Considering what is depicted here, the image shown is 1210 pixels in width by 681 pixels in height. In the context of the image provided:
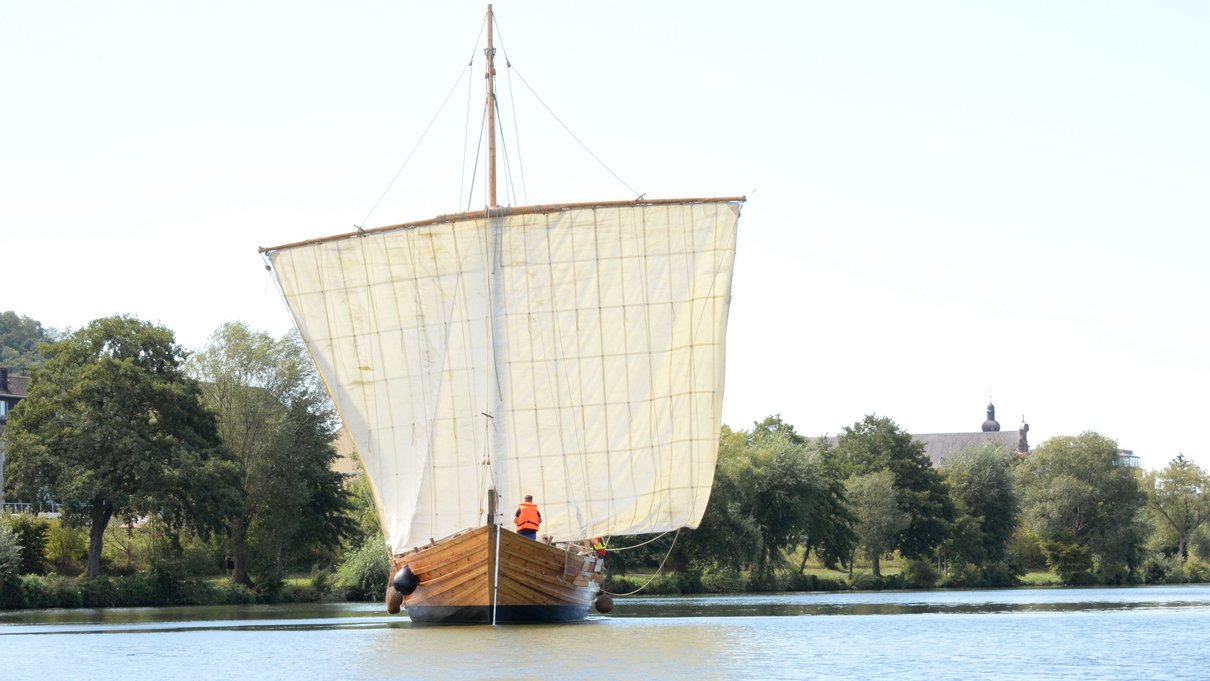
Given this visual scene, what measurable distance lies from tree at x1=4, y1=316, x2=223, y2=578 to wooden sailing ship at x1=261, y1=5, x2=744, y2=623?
2360 centimetres

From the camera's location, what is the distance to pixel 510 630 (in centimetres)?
3478

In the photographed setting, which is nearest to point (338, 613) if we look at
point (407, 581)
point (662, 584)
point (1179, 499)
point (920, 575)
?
point (407, 581)

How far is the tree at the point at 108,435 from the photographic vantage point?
6197cm

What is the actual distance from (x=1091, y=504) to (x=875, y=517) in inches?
687

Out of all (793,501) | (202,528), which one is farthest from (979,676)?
(793,501)

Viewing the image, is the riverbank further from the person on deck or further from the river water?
the person on deck

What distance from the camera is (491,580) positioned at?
36.0 m

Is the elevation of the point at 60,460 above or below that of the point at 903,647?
above

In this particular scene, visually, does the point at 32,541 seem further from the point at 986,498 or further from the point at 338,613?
the point at 986,498

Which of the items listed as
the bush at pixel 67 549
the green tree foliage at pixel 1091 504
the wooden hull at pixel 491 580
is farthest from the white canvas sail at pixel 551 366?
the green tree foliage at pixel 1091 504

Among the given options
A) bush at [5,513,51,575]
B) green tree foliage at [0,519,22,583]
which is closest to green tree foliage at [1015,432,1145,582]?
bush at [5,513,51,575]

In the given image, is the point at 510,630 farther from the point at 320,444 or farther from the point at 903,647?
the point at 320,444

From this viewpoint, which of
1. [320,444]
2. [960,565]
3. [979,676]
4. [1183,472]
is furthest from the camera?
[1183,472]

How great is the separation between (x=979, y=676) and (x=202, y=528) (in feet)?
148
